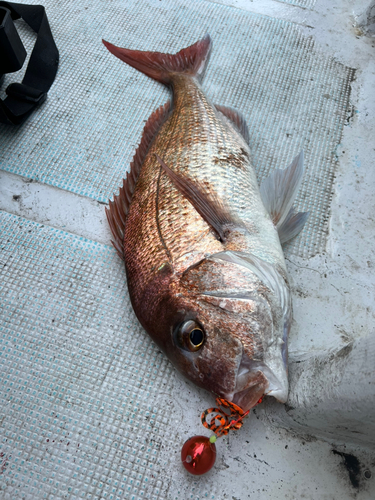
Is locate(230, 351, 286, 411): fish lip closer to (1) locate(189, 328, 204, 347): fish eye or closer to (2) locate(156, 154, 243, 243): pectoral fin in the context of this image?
(1) locate(189, 328, 204, 347): fish eye

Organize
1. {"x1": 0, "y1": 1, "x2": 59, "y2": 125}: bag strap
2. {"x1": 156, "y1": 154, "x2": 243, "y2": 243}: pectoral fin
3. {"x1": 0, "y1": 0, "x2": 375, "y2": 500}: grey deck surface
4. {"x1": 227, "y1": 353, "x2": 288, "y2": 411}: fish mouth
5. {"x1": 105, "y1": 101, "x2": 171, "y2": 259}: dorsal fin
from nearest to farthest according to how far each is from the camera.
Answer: {"x1": 227, "y1": 353, "x2": 288, "y2": 411}: fish mouth
{"x1": 0, "y1": 0, "x2": 375, "y2": 500}: grey deck surface
{"x1": 156, "y1": 154, "x2": 243, "y2": 243}: pectoral fin
{"x1": 105, "y1": 101, "x2": 171, "y2": 259}: dorsal fin
{"x1": 0, "y1": 1, "x2": 59, "y2": 125}: bag strap

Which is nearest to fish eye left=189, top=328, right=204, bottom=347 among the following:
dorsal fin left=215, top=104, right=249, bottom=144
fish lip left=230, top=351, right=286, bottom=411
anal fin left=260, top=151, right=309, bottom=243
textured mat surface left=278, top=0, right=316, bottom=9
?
fish lip left=230, top=351, right=286, bottom=411

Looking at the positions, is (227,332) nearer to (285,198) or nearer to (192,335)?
(192,335)

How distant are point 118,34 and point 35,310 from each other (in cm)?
206

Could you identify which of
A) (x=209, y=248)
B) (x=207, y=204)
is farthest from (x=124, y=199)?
(x=209, y=248)

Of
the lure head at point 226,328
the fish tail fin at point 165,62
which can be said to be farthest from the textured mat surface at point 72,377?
the fish tail fin at point 165,62

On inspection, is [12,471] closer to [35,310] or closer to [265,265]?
[35,310]

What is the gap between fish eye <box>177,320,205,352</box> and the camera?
1.39 metres

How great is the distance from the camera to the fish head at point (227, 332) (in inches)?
53.3

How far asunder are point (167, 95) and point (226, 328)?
1746 mm

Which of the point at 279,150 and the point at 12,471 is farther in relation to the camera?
the point at 279,150

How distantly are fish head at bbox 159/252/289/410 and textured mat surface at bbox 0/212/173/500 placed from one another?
0.35 metres

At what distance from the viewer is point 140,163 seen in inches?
77.8

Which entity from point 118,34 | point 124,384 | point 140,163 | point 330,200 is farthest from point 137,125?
point 124,384
